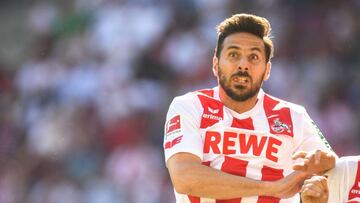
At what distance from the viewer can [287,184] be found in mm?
5945

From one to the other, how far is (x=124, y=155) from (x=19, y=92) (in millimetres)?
2734

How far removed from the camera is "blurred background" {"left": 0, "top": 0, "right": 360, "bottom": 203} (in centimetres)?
1272

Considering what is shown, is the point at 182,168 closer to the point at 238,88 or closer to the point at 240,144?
the point at 240,144

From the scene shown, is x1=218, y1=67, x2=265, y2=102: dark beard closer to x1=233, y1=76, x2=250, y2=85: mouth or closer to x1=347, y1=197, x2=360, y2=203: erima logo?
x1=233, y1=76, x2=250, y2=85: mouth

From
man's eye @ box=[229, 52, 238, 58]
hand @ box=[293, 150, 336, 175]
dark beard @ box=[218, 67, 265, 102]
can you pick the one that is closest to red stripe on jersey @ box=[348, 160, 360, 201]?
hand @ box=[293, 150, 336, 175]

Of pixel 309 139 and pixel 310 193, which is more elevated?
pixel 309 139

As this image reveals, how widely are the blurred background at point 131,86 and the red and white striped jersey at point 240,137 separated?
5.41 metres

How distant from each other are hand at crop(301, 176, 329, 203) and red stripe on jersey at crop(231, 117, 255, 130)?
715 millimetres

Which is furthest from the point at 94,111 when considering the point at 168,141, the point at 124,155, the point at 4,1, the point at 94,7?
the point at 168,141

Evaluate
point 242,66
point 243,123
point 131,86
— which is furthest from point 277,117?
point 131,86

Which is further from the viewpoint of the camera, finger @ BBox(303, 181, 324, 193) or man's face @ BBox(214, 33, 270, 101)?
man's face @ BBox(214, 33, 270, 101)

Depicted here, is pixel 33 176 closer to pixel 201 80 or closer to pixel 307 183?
pixel 201 80

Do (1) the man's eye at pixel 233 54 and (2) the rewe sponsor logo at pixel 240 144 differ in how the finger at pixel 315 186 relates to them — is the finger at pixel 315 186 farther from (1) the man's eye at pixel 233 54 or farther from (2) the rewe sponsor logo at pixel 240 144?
(1) the man's eye at pixel 233 54

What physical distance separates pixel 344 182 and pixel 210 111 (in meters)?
0.94
